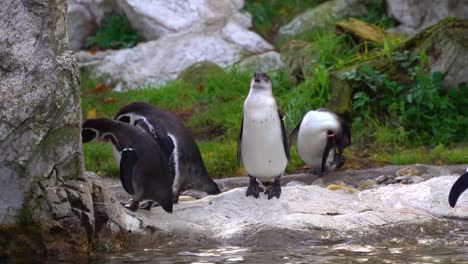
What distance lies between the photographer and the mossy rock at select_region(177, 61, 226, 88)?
41.4ft

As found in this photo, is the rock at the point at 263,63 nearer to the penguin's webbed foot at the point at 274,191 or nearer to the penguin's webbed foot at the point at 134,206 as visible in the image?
Answer: the penguin's webbed foot at the point at 274,191

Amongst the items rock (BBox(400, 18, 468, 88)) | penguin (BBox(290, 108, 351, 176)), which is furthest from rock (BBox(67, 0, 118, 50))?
penguin (BBox(290, 108, 351, 176))

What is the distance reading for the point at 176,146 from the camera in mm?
6988

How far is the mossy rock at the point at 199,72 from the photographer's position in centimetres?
1261

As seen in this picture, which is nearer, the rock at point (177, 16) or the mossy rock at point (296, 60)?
the mossy rock at point (296, 60)

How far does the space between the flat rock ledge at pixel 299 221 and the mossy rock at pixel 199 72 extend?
5.82 meters

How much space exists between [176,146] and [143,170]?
594 millimetres

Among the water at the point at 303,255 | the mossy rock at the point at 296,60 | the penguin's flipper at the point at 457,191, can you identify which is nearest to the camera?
the water at the point at 303,255

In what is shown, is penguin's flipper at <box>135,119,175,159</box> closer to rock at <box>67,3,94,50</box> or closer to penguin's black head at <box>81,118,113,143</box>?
penguin's black head at <box>81,118,113,143</box>

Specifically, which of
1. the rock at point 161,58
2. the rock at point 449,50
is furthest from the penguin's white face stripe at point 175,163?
the rock at point 161,58

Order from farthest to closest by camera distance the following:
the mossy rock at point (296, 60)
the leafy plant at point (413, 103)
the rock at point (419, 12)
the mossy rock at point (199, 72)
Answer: the mossy rock at point (199, 72) → the rock at point (419, 12) → the mossy rock at point (296, 60) → the leafy plant at point (413, 103)

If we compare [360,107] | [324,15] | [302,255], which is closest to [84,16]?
[324,15]

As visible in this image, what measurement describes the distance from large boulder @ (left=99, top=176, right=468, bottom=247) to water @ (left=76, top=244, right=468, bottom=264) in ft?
0.50

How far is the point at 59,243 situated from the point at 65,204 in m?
0.24
